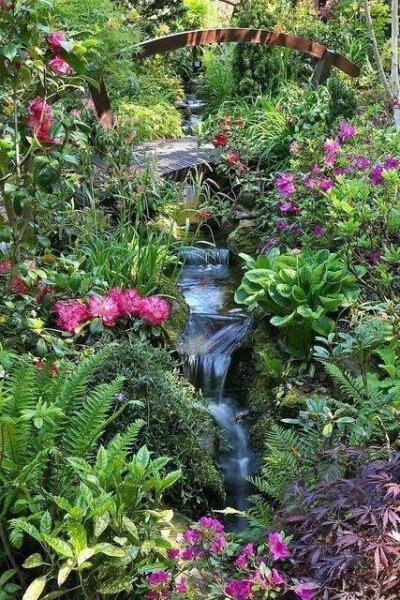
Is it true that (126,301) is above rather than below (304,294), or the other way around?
below

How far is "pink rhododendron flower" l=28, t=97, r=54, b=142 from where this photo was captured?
2.94 meters

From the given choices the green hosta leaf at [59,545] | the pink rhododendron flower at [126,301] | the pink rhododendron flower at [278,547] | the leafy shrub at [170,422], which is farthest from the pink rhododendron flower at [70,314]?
the pink rhododendron flower at [278,547]

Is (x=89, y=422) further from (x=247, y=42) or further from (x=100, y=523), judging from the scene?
(x=247, y=42)

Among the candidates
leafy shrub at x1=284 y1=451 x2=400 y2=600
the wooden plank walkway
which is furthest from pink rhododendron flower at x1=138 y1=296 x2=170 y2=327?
the wooden plank walkway

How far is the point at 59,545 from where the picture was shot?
210 cm

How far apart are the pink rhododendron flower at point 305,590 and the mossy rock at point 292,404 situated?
1.52 metres

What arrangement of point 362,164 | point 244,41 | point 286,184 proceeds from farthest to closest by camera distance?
1. point 244,41
2. point 286,184
3. point 362,164

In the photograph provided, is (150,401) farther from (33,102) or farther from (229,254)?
(229,254)

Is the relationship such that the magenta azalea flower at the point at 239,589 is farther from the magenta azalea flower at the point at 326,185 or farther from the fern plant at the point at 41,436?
the magenta azalea flower at the point at 326,185

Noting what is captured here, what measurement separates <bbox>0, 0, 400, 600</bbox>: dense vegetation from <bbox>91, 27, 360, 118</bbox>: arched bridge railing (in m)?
1.05

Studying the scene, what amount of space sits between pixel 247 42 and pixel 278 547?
262 inches

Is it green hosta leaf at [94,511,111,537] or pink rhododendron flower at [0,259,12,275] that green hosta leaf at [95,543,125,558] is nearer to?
green hosta leaf at [94,511,111,537]

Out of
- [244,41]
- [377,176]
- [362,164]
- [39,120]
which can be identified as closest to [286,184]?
[362,164]

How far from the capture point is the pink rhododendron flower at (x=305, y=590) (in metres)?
2.03
